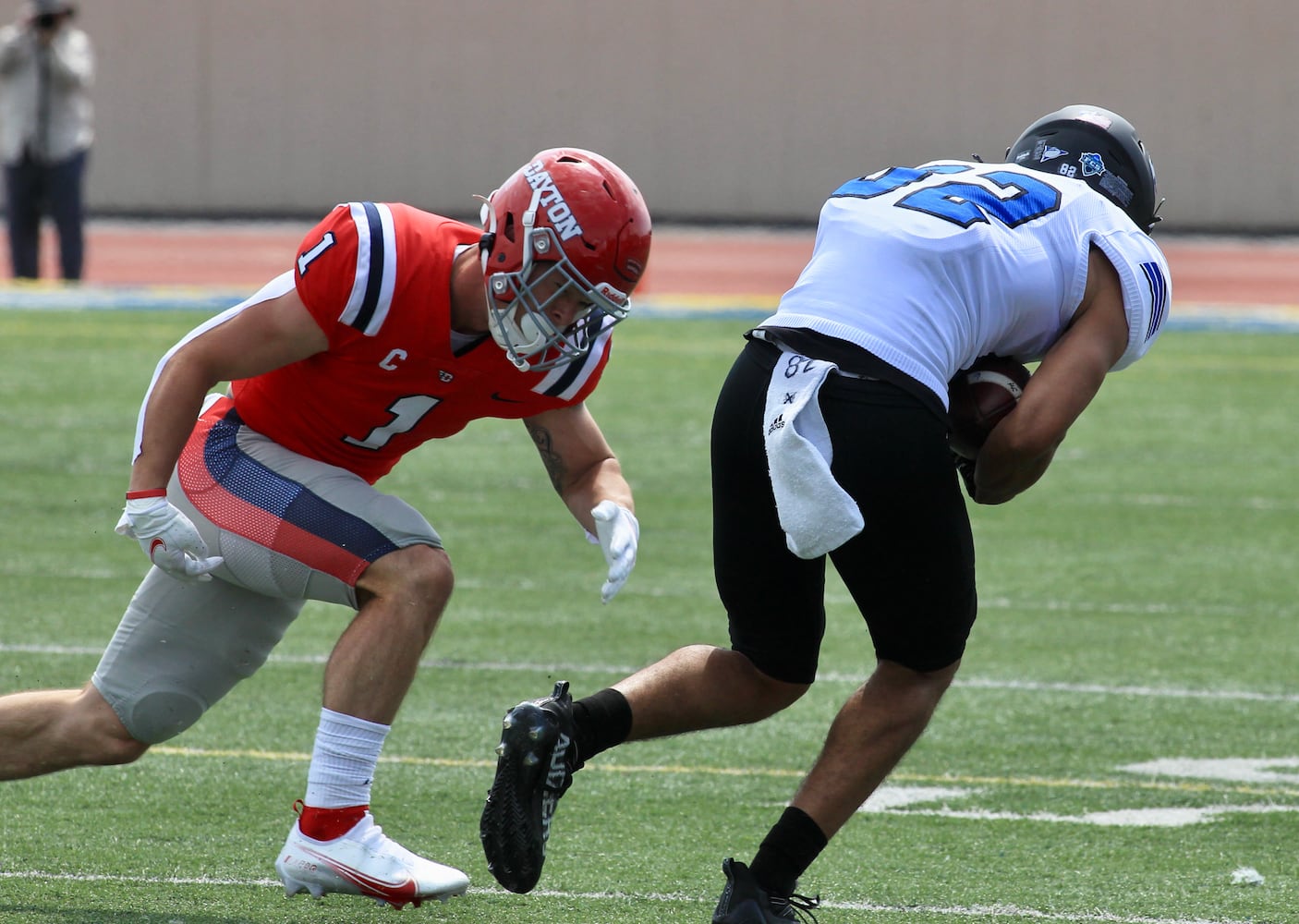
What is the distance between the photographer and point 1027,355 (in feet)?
11.8

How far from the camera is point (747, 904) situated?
340 cm

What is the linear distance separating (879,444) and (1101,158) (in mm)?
934

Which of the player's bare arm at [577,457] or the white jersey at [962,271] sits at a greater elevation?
the white jersey at [962,271]

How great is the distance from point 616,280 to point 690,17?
22008 mm

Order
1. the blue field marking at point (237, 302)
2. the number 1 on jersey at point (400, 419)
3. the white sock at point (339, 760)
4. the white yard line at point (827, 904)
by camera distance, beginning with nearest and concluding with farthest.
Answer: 1. the white sock at point (339, 760)
2. the white yard line at point (827, 904)
3. the number 1 on jersey at point (400, 419)
4. the blue field marking at point (237, 302)

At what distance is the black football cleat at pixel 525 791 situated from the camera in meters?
3.35

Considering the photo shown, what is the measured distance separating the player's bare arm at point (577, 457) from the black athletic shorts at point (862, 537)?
18.5 inches

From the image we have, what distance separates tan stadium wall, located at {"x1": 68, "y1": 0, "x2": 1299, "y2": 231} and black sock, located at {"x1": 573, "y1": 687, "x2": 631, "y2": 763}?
21.5m

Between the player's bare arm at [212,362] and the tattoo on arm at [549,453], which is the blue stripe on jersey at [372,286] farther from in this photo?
the tattoo on arm at [549,453]

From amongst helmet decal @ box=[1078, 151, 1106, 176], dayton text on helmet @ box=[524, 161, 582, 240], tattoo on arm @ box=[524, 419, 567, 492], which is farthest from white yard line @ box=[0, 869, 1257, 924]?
helmet decal @ box=[1078, 151, 1106, 176]

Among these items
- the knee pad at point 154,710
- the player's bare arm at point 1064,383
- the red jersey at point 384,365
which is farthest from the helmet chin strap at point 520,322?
the knee pad at point 154,710

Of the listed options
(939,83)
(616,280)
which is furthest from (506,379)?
(939,83)

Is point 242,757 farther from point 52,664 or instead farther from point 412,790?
point 52,664

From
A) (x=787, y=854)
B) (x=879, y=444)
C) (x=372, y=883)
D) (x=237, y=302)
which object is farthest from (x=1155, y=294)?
(x=237, y=302)
